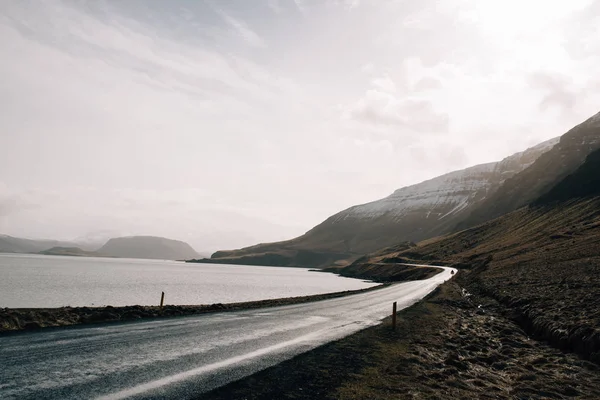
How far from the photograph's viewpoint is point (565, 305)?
26.3 metres

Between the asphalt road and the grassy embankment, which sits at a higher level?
the asphalt road

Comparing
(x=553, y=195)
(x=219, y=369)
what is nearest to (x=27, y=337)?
(x=219, y=369)

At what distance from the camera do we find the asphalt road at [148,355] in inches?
419

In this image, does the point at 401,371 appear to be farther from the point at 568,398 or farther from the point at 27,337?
the point at 27,337

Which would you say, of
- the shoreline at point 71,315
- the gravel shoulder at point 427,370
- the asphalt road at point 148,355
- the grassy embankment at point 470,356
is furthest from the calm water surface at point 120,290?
the gravel shoulder at point 427,370

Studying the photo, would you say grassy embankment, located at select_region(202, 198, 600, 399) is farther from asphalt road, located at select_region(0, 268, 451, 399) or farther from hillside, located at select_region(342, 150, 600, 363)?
asphalt road, located at select_region(0, 268, 451, 399)

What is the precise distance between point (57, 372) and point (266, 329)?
40.1ft

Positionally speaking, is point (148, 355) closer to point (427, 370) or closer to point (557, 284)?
point (427, 370)

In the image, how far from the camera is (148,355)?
578 inches

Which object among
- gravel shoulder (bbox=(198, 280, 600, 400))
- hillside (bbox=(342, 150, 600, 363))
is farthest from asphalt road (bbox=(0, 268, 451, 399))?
hillside (bbox=(342, 150, 600, 363))

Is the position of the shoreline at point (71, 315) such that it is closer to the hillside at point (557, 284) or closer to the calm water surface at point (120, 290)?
the calm water surface at point (120, 290)

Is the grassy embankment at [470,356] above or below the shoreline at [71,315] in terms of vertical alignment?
below

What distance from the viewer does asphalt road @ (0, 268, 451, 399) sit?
10633 millimetres

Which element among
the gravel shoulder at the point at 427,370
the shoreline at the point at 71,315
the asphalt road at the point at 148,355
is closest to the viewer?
the asphalt road at the point at 148,355
